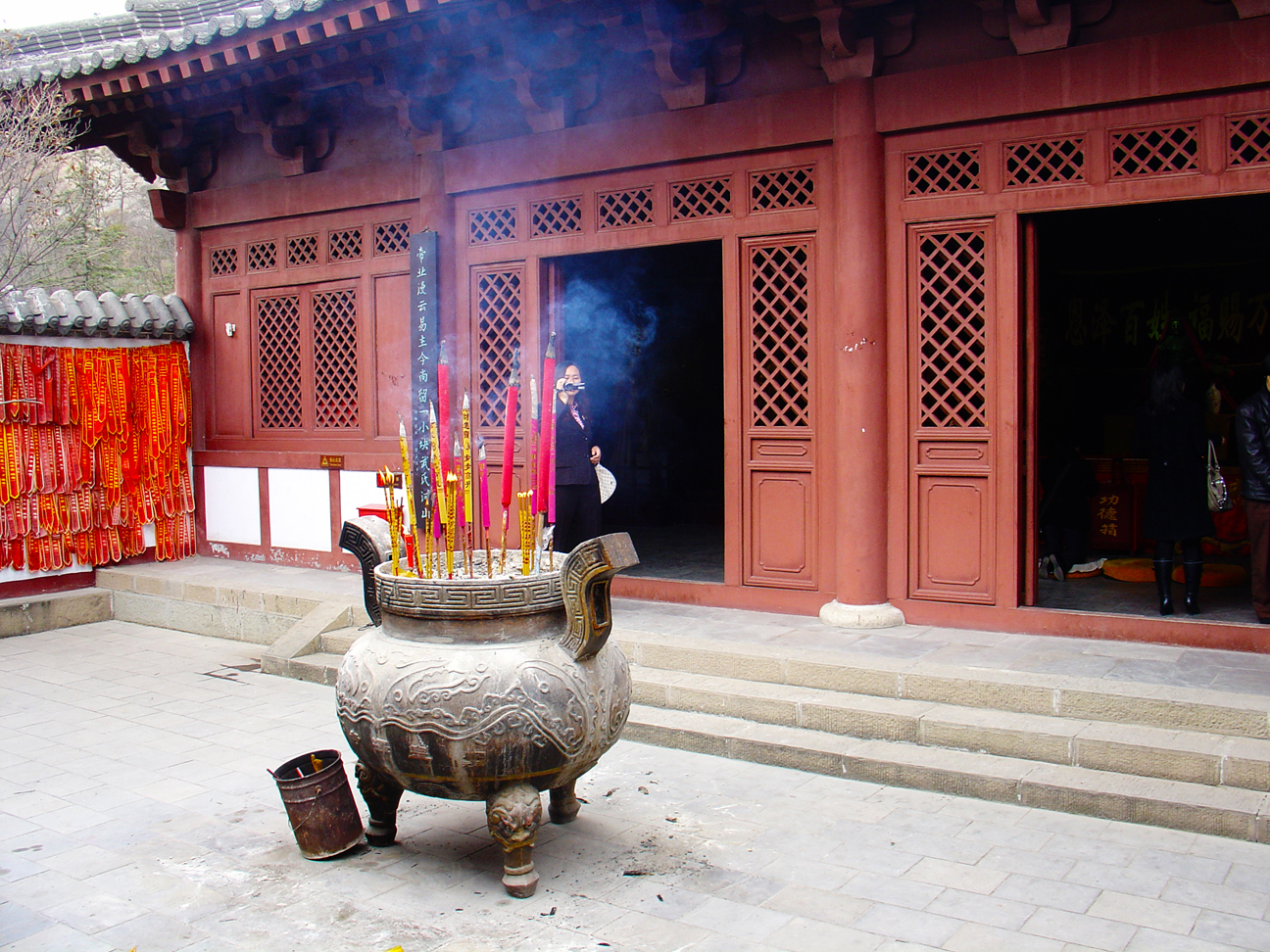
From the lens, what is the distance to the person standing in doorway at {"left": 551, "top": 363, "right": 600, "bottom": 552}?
7441 mm

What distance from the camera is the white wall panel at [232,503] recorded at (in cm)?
1009

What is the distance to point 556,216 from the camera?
8078mm

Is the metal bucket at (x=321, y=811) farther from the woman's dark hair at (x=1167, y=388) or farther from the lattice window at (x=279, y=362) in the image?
the lattice window at (x=279, y=362)

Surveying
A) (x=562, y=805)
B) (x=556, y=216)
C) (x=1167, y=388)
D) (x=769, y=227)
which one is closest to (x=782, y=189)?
(x=769, y=227)

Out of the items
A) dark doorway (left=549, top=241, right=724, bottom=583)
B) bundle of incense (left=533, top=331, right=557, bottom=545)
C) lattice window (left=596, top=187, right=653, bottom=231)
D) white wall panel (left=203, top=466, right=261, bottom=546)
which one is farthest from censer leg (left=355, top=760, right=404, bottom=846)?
dark doorway (left=549, top=241, right=724, bottom=583)

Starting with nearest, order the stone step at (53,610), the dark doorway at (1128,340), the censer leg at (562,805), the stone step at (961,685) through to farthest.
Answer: the censer leg at (562,805) < the stone step at (961,685) < the stone step at (53,610) < the dark doorway at (1128,340)

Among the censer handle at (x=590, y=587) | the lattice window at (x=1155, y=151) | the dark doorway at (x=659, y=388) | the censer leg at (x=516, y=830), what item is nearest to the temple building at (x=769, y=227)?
the lattice window at (x=1155, y=151)

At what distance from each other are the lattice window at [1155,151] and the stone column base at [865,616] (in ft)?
9.44

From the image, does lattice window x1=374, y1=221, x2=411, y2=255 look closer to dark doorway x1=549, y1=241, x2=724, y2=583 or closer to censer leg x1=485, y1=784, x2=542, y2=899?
dark doorway x1=549, y1=241, x2=724, y2=583

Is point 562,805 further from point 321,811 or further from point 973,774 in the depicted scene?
point 973,774

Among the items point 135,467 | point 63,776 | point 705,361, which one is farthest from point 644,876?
point 705,361

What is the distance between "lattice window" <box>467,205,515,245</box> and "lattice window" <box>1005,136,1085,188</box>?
376cm

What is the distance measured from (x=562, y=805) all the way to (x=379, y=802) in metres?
0.76

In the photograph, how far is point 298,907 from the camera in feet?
12.3
